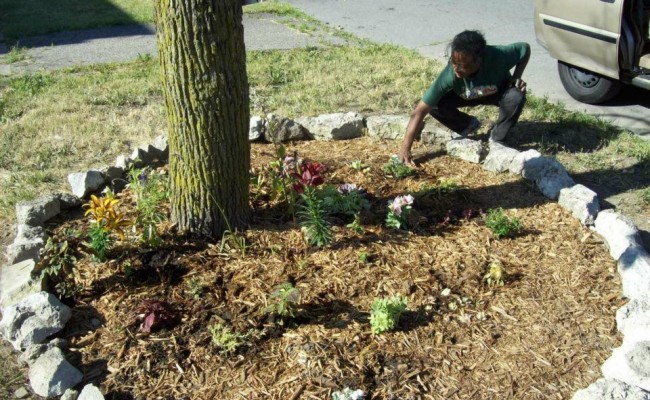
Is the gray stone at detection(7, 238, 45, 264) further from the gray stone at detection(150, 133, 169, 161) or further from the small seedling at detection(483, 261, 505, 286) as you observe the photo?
the small seedling at detection(483, 261, 505, 286)

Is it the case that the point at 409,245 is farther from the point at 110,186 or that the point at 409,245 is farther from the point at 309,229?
the point at 110,186

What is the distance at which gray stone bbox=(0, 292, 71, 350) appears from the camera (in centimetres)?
346

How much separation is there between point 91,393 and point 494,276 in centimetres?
230

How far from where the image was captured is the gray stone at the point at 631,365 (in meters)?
3.04

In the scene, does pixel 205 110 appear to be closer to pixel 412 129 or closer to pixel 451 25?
pixel 412 129

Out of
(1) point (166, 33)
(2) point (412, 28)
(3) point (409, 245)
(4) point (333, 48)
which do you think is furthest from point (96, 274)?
(2) point (412, 28)

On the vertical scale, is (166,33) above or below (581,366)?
above

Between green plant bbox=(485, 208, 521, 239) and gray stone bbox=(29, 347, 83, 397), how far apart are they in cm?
265

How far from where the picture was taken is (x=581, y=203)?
179 inches

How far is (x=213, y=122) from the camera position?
3.80 m

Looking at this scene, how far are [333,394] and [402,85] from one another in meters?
5.00

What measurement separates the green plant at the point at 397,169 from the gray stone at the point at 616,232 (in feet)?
4.60

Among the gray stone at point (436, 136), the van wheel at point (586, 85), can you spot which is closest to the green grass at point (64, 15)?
the van wheel at point (586, 85)

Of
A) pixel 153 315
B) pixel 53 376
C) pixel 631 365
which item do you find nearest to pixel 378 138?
pixel 153 315
